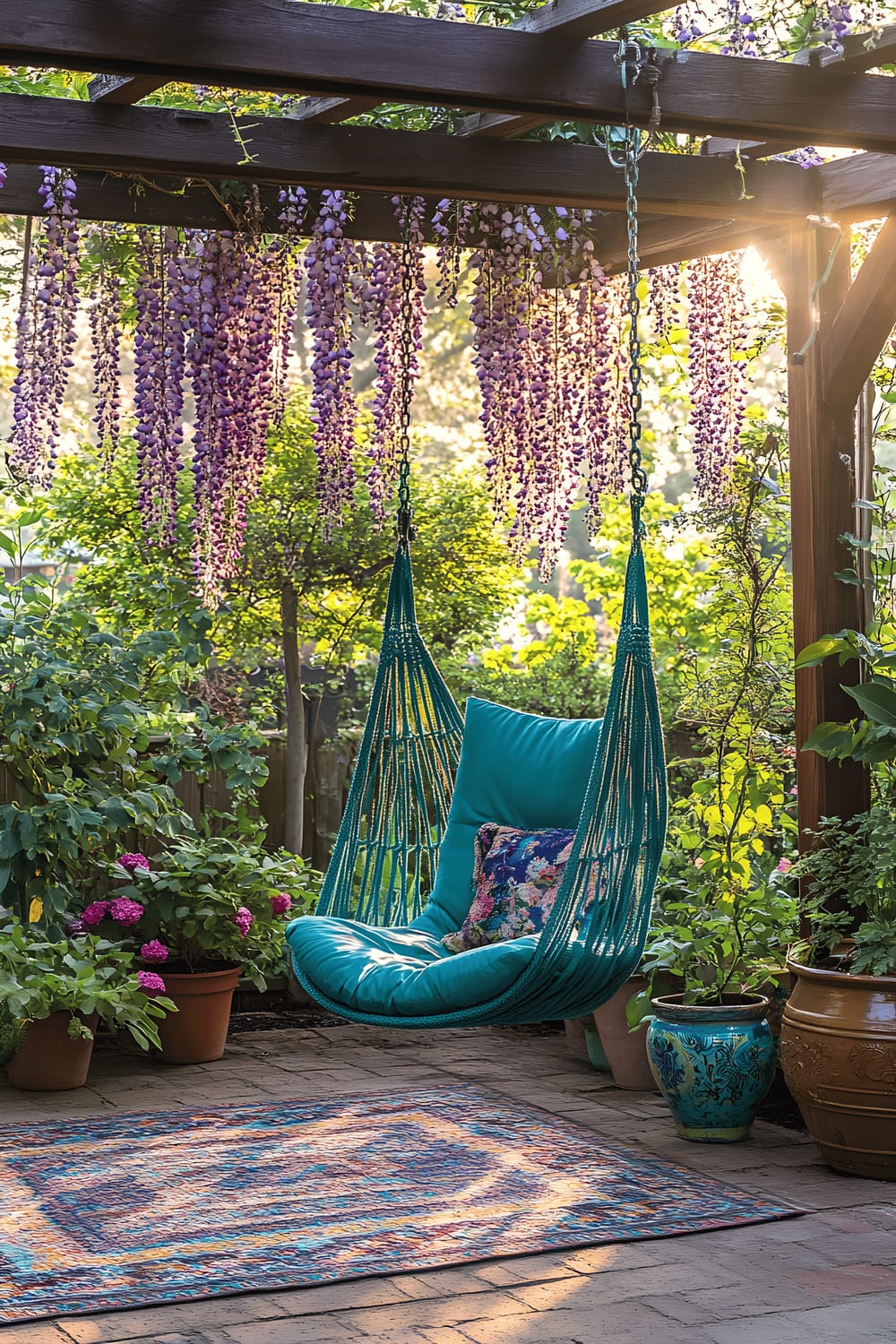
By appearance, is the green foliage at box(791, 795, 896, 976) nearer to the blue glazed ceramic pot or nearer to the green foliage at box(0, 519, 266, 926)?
the blue glazed ceramic pot

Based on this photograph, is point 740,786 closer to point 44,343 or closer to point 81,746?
point 81,746

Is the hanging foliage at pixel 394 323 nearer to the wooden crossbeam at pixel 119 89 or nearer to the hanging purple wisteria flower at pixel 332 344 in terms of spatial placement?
the hanging purple wisteria flower at pixel 332 344

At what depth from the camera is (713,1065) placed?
3.53m

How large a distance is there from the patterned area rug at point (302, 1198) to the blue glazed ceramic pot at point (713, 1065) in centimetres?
18

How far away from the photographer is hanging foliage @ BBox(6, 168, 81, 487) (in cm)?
343

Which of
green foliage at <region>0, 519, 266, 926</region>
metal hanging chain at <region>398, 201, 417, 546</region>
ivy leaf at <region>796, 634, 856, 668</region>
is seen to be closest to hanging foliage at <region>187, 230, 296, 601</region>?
metal hanging chain at <region>398, 201, 417, 546</region>

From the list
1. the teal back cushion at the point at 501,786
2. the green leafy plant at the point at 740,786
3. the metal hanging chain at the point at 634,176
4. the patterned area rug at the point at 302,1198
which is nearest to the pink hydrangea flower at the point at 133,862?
the patterned area rug at the point at 302,1198

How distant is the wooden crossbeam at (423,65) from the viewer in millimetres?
2227

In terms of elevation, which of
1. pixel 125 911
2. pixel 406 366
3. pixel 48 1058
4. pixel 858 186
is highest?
pixel 858 186

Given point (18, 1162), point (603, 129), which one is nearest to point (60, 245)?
point (603, 129)

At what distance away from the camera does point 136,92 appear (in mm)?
2617

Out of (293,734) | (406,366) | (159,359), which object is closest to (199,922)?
(293,734)

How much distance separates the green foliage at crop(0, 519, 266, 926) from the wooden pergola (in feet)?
4.60

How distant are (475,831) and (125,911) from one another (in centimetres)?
108
